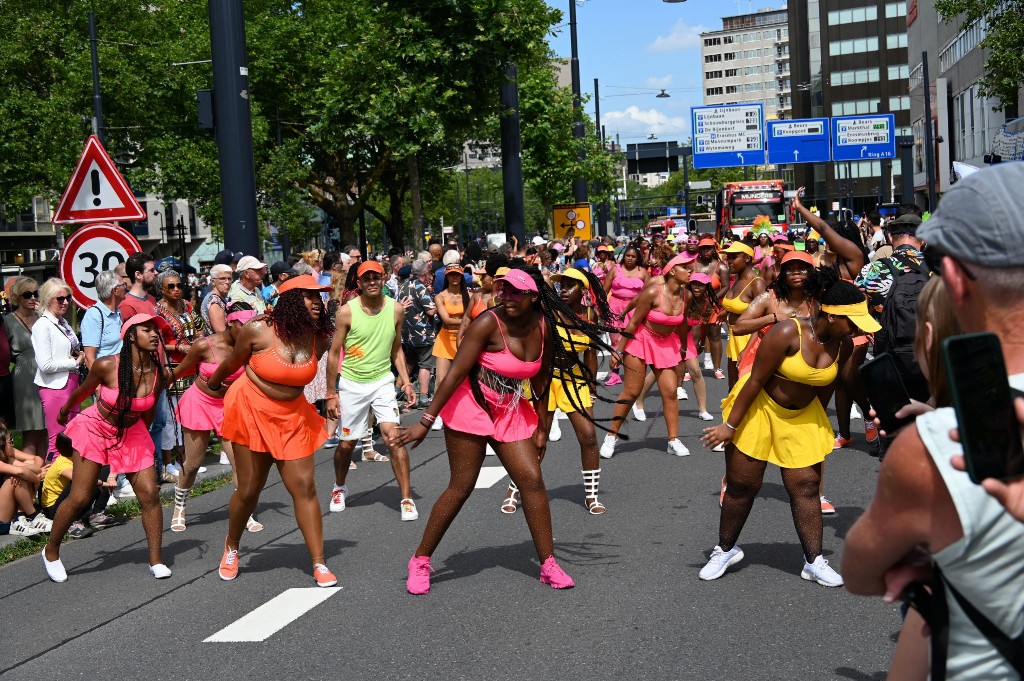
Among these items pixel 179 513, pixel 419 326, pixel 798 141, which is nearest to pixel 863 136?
pixel 798 141

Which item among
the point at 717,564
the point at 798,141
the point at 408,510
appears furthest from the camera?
the point at 798,141

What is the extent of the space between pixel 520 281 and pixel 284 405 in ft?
5.24

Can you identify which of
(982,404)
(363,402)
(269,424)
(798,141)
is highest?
(798,141)

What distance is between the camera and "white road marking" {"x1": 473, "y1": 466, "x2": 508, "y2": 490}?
10.6 metres

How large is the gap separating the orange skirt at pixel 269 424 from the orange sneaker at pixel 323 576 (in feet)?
2.06

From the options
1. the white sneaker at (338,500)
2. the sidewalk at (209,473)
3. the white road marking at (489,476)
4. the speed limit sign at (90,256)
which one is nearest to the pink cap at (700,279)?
the white road marking at (489,476)

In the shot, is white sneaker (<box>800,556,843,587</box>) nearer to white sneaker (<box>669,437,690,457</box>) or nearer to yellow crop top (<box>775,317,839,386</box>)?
yellow crop top (<box>775,317,839,386</box>)

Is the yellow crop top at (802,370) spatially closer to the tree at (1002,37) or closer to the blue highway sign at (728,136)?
the tree at (1002,37)

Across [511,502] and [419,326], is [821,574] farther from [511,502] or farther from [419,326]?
[419,326]

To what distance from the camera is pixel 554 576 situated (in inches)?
279

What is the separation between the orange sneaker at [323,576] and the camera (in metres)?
7.40

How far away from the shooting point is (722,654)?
5.69 m

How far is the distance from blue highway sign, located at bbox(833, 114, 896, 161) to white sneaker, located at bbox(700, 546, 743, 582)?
1779 inches

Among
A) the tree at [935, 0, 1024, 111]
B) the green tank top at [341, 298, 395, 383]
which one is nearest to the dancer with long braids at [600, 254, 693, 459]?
the green tank top at [341, 298, 395, 383]
